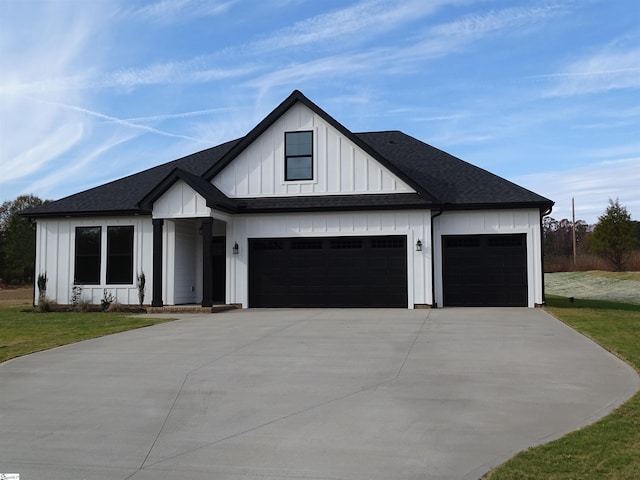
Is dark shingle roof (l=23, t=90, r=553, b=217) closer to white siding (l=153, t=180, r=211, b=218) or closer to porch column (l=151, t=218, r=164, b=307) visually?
white siding (l=153, t=180, r=211, b=218)

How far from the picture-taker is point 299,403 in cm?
715

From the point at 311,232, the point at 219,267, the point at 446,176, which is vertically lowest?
the point at 219,267

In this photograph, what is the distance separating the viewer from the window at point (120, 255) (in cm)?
2120

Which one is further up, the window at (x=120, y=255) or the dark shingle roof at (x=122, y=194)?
the dark shingle roof at (x=122, y=194)

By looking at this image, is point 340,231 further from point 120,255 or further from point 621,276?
point 621,276

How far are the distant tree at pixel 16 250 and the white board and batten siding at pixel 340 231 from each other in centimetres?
3173

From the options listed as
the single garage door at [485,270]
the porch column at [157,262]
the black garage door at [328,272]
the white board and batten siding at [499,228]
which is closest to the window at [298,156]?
the black garage door at [328,272]

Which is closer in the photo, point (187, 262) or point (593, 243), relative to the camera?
point (187, 262)

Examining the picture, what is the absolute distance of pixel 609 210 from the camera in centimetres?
4853

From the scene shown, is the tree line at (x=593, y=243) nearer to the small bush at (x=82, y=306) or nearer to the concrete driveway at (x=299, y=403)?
the small bush at (x=82, y=306)

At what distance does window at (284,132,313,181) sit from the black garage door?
2.32 meters

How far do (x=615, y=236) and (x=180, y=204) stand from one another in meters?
40.3

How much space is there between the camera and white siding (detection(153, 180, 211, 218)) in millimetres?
18938

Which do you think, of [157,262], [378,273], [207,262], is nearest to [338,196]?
[378,273]
